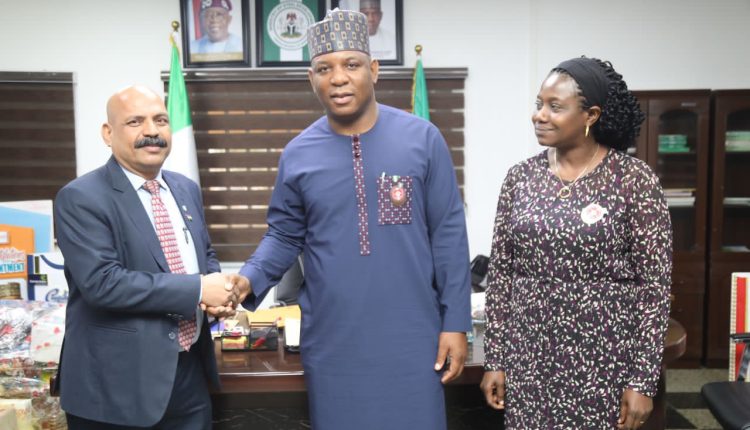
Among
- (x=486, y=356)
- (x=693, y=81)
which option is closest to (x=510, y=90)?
(x=693, y=81)

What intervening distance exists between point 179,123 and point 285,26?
0.95 metres

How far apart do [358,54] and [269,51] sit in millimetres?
2950

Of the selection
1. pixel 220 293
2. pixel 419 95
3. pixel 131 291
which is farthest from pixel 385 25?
pixel 131 291

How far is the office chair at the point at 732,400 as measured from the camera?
84.4 inches

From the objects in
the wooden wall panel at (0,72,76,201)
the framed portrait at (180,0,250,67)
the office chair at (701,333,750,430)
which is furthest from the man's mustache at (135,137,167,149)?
the wooden wall panel at (0,72,76,201)

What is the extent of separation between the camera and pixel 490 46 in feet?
15.1

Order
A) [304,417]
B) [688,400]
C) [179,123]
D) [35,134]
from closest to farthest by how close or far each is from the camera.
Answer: [304,417] → [688,400] → [179,123] → [35,134]

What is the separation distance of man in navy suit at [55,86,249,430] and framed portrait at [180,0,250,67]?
286cm

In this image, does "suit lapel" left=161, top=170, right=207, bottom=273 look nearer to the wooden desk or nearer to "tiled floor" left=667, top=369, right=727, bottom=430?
the wooden desk

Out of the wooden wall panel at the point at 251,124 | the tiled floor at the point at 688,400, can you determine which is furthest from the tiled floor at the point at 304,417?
the wooden wall panel at the point at 251,124

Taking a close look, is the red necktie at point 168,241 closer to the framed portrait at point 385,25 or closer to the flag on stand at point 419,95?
the flag on stand at point 419,95

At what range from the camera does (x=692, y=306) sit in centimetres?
441

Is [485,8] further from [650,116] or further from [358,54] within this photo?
[358,54]

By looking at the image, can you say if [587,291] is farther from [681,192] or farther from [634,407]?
[681,192]
